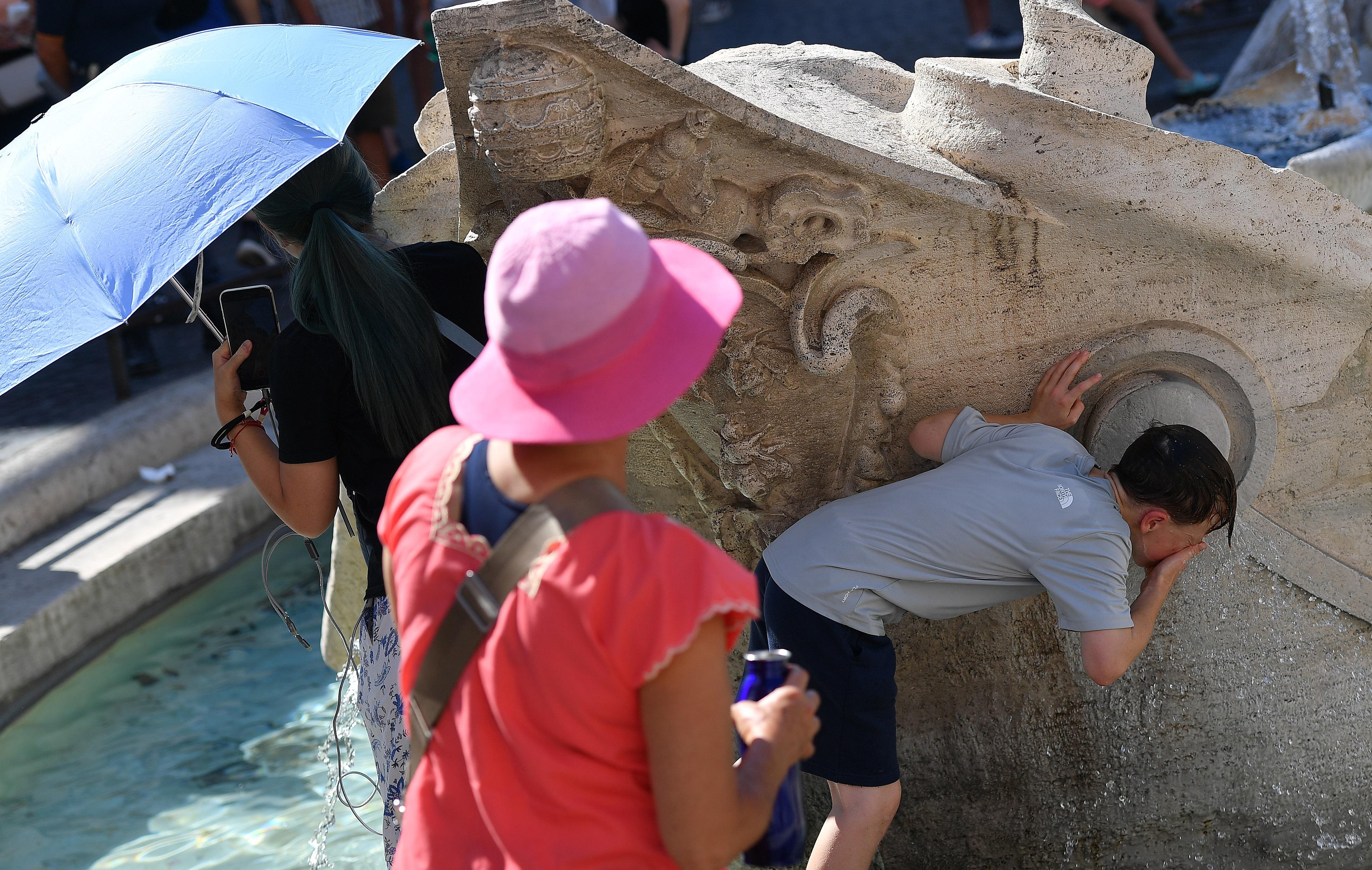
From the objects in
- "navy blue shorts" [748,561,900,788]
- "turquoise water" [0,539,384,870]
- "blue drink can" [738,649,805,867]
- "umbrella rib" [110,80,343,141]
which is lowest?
"turquoise water" [0,539,384,870]

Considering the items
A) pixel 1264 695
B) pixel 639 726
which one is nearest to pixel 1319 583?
pixel 1264 695

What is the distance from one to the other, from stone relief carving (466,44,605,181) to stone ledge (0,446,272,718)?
2.44 meters

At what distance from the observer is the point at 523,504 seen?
1.19 metres

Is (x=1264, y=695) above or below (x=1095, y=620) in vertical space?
below

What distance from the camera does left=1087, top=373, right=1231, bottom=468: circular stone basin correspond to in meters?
Answer: 2.18

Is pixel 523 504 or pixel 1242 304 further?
pixel 1242 304

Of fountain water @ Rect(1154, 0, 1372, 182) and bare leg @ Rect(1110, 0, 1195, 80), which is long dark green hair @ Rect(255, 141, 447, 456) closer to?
fountain water @ Rect(1154, 0, 1372, 182)

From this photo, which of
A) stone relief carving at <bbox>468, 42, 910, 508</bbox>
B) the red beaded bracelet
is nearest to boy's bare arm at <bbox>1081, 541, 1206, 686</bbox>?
stone relief carving at <bbox>468, 42, 910, 508</bbox>

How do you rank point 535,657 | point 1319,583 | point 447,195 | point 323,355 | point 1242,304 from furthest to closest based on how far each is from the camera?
point 447,195 < point 1319,583 < point 1242,304 < point 323,355 < point 535,657

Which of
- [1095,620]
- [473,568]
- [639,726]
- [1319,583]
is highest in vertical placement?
[473,568]

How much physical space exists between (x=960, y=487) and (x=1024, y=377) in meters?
0.39

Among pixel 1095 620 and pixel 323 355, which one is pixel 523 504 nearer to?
pixel 323 355

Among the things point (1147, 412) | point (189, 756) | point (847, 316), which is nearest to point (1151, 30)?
point (1147, 412)

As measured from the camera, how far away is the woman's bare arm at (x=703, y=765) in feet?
3.66
